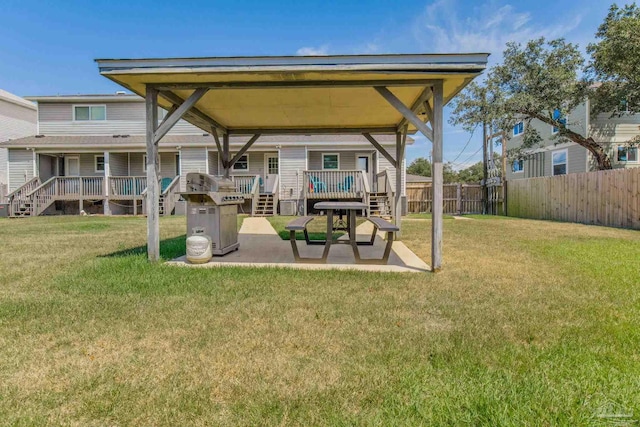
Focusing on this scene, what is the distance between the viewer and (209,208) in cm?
618

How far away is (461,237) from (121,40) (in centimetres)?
2279

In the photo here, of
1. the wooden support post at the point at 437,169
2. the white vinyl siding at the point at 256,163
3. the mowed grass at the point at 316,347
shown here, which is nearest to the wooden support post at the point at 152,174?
the mowed grass at the point at 316,347

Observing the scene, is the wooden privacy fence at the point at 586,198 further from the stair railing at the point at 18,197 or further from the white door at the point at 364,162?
the stair railing at the point at 18,197

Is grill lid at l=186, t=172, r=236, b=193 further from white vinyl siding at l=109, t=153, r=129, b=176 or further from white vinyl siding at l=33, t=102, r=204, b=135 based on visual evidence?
white vinyl siding at l=109, t=153, r=129, b=176

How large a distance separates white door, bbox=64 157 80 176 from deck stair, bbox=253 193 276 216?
1024 centimetres

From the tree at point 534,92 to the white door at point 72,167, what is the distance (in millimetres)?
19657

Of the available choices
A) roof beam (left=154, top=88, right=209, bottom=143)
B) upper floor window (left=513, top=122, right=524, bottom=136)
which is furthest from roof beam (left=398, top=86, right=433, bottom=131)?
upper floor window (left=513, top=122, right=524, bottom=136)

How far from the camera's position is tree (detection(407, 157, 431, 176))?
52188 millimetres

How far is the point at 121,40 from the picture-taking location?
21875 mm

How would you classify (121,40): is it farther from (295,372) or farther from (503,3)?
(295,372)

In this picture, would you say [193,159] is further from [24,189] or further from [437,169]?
[437,169]

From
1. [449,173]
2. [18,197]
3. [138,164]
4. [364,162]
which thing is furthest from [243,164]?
[449,173]

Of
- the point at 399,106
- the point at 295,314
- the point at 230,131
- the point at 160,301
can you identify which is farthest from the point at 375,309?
the point at 230,131

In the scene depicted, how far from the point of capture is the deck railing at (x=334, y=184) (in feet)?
51.7
